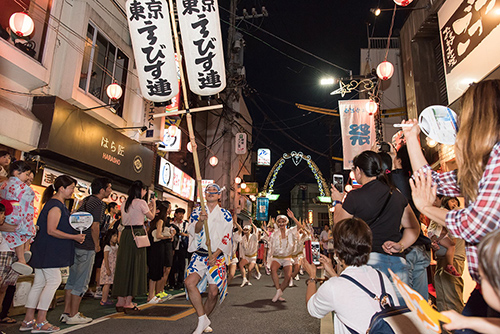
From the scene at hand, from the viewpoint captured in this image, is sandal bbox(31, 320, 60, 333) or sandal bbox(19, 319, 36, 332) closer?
sandal bbox(31, 320, 60, 333)

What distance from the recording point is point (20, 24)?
22.8 feet

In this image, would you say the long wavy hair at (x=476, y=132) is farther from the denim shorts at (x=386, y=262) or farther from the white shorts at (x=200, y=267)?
the white shorts at (x=200, y=267)

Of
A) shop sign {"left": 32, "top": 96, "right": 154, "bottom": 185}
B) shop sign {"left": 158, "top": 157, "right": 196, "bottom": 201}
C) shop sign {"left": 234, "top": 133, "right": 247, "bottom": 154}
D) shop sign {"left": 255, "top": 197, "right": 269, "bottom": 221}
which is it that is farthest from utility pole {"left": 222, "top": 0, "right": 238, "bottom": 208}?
shop sign {"left": 255, "top": 197, "right": 269, "bottom": 221}

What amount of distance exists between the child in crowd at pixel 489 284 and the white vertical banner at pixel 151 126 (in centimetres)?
1327

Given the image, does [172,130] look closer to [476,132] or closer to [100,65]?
[100,65]

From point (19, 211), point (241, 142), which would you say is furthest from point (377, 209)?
point (241, 142)

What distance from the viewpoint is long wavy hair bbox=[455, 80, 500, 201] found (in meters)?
1.71

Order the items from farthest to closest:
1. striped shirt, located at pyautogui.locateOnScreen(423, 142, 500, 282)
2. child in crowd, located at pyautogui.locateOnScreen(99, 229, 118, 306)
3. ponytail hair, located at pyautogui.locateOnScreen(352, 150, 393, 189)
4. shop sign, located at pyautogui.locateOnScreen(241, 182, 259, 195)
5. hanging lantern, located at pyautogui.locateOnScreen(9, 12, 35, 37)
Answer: shop sign, located at pyautogui.locateOnScreen(241, 182, 259, 195) → child in crowd, located at pyautogui.locateOnScreen(99, 229, 118, 306) → hanging lantern, located at pyautogui.locateOnScreen(9, 12, 35, 37) → ponytail hair, located at pyautogui.locateOnScreen(352, 150, 393, 189) → striped shirt, located at pyautogui.locateOnScreen(423, 142, 500, 282)

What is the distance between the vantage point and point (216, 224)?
5250 mm

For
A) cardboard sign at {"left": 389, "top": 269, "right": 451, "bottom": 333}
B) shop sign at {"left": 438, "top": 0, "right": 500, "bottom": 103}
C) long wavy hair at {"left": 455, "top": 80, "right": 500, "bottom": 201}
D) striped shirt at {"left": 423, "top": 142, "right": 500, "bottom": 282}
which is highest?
shop sign at {"left": 438, "top": 0, "right": 500, "bottom": 103}

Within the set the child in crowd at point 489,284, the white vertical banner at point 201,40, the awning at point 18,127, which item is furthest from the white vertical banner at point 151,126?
the child in crowd at point 489,284

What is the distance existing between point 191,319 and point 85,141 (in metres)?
6.98

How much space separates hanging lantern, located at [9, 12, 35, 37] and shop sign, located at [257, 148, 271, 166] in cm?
3034

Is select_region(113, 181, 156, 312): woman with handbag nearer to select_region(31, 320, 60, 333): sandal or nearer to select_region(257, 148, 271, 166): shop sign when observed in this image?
select_region(31, 320, 60, 333): sandal
